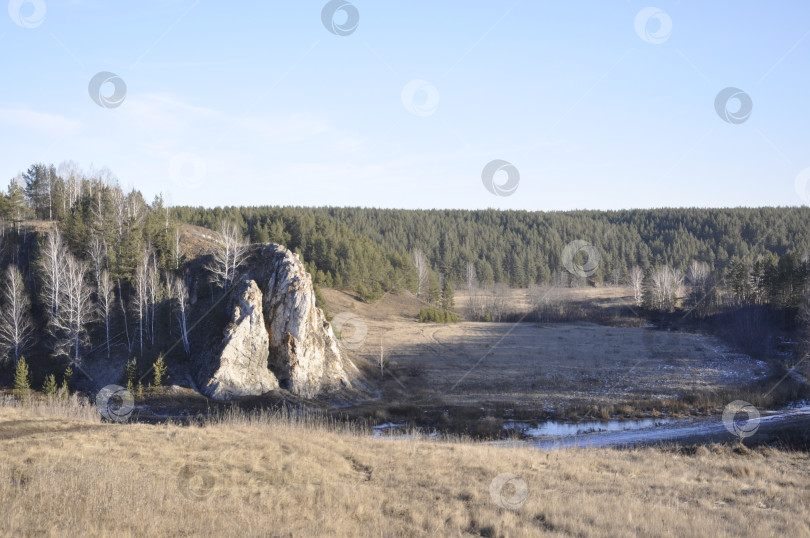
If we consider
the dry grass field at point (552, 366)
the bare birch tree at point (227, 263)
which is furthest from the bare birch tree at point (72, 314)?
the dry grass field at point (552, 366)

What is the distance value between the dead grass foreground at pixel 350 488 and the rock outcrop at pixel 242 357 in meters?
15.1

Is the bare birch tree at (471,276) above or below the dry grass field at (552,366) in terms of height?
above

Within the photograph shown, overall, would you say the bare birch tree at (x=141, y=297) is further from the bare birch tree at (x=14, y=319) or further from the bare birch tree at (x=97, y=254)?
the bare birch tree at (x=14, y=319)

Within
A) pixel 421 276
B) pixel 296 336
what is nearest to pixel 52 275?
pixel 296 336

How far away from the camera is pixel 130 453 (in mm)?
13875

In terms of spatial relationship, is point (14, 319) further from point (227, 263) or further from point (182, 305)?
point (227, 263)

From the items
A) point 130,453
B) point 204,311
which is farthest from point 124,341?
point 130,453

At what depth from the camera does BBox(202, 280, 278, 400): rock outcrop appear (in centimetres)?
3450

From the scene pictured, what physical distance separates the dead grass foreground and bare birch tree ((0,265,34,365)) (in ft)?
66.9

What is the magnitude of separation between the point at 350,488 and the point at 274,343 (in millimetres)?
27689

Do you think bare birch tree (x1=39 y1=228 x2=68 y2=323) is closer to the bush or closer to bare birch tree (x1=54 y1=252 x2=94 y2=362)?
bare birch tree (x1=54 y1=252 x2=94 y2=362)

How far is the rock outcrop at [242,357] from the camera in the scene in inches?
1358

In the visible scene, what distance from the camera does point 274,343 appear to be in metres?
38.8

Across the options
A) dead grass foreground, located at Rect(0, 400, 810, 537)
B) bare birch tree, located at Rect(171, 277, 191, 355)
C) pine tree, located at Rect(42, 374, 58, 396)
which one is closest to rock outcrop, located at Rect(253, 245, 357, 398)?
bare birch tree, located at Rect(171, 277, 191, 355)
